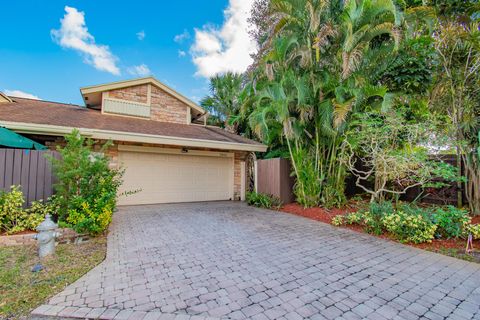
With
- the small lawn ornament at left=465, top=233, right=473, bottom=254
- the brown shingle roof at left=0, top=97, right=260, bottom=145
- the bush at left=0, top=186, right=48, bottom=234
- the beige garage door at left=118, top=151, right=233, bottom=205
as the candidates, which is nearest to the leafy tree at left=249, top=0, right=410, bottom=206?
the beige garage door at left=118, top=151, right=233, bottom=205

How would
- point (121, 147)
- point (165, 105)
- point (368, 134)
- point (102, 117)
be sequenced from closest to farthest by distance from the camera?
point (368, 134), point (121, 147), point (102, 117), point (165, 105)

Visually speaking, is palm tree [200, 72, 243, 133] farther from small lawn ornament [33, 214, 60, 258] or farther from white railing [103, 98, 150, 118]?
small lawn ornament [33, 214, 60, 258]

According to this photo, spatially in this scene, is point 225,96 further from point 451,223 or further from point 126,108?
point 451,223

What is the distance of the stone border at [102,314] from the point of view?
2.17 m

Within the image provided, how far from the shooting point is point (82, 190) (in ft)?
15.6

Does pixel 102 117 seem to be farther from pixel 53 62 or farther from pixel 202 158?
pixel 53 62

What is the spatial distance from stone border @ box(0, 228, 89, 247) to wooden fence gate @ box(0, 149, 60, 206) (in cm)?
84

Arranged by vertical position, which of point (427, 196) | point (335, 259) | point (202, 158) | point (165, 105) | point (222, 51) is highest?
point (222, 51)

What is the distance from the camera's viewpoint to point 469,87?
5.96 meters

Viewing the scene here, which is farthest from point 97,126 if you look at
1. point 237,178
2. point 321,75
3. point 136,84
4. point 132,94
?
point 321,75

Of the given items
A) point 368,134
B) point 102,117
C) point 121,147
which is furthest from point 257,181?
point 102,117

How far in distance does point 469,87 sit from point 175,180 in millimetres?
9689

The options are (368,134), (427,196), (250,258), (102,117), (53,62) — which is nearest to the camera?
(250,258)

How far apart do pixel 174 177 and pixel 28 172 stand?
4.61m
